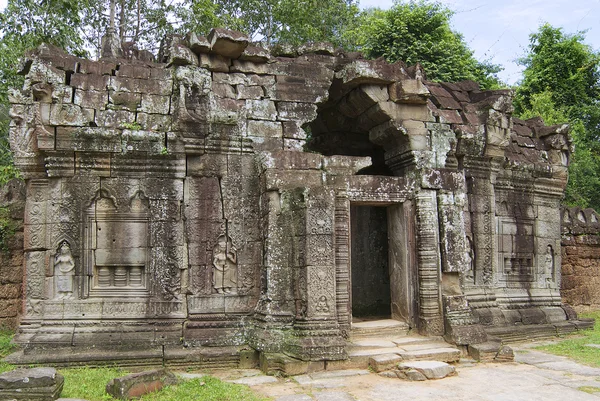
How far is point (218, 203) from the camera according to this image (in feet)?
25.7

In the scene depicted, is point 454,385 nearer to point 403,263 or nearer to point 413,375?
point 413,375

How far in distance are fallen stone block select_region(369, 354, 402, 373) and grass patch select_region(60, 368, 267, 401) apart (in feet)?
5.89

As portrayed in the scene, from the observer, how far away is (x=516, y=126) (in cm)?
1084

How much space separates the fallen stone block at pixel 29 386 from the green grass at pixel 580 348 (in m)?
7.06

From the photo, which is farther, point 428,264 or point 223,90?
point 428,264

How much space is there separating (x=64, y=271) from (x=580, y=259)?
11018 mm

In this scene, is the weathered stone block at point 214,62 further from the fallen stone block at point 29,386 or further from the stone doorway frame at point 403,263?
the fallen stone block at point 29,386

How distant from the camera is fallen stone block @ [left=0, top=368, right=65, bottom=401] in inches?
203

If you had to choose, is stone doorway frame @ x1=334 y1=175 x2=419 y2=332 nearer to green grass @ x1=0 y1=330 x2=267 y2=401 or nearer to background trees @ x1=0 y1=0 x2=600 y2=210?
green grass @ x1=0 y1=330 x2=267 y2=401

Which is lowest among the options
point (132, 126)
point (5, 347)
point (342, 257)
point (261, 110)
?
point (5, 347)

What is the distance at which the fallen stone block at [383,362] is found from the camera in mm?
6918

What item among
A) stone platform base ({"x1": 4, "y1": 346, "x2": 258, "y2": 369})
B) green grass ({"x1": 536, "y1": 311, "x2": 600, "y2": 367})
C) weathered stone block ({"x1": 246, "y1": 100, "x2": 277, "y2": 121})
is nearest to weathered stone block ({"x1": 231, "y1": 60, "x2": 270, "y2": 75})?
weathered stone block ({"x1": 246, "y1": 100, "x2": 277, "y2": 121})

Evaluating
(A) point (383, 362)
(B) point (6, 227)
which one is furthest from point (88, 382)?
(A) point (383, 362)

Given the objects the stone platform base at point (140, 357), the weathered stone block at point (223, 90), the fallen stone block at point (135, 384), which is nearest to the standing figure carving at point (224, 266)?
the stone platform base at point (140, 357)
